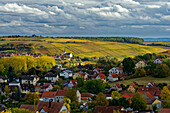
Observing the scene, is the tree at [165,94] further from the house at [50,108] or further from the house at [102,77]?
the house at [102,77]

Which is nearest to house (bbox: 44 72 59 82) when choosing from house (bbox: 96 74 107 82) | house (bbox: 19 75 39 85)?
house (bbox: 19 75 39 85)

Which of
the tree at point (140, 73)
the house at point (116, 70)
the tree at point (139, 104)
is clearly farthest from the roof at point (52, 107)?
the house at point (116, 70)

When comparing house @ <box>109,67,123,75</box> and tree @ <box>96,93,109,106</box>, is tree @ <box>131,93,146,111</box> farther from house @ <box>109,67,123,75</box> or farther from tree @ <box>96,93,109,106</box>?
house @ <box>109,67,123,75</box>

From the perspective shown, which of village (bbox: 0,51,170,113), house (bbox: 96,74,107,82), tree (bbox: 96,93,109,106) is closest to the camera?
village (bbox: 0,51,170,113)

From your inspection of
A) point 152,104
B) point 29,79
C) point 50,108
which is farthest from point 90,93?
point 29,79

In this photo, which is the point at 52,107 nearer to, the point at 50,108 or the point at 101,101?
the point at 50,108

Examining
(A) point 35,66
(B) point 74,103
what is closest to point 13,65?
(A) point 35,66
